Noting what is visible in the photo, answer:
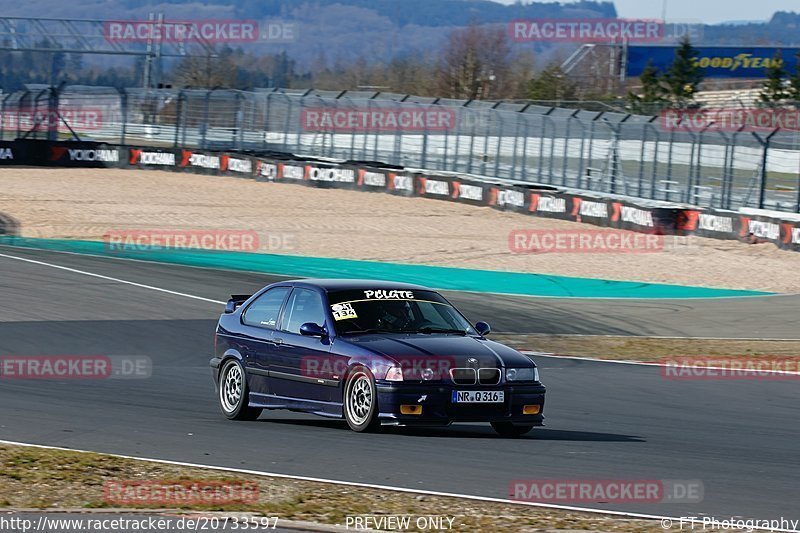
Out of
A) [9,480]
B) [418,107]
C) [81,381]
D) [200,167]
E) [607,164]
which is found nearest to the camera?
[9,480]

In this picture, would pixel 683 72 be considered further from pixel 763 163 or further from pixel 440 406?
pixel 440 406

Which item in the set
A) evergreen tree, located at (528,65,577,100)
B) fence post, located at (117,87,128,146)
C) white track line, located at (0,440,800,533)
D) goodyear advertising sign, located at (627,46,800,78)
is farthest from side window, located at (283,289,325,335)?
goodyear advertising sign, located at (627,46,800,78)

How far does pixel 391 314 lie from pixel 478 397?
4.25 feet

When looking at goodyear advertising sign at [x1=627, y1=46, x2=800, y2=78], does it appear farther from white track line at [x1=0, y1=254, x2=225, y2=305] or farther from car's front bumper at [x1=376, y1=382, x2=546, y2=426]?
car's front bumper at [x1=376, y1=382, x2=546, y2=426]

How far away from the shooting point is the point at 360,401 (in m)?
10.5

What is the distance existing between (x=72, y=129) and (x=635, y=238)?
28.8 m

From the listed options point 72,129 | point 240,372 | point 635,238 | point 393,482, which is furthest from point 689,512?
point 72,129

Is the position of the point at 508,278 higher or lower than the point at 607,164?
lower

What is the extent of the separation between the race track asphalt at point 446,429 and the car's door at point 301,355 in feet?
1.23

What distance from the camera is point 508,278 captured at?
91.9 feet

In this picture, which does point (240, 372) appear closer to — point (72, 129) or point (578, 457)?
point (578, 457)

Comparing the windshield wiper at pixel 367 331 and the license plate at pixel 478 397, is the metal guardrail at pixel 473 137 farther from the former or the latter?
the license plate at pixel 478 397

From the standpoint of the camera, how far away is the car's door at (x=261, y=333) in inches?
452

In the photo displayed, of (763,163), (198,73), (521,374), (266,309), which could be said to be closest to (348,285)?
(266,309)
